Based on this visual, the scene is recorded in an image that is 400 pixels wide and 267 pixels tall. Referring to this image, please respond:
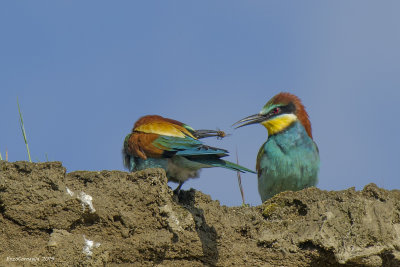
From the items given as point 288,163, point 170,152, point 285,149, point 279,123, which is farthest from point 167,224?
point 279,123

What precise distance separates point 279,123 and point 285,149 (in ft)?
1.15

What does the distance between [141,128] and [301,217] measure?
1.84 meters

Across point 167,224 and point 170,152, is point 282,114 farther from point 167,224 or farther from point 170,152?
point 167,224

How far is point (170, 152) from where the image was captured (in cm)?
545

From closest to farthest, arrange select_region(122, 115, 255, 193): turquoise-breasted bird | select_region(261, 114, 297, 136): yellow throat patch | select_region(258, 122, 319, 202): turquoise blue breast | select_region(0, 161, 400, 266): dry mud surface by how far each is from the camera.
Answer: select_region(0, 161, 400, 266): dry mud surface, select_region(122, 115, 255, 193): turquoise-breasted bird, select_region(258, 122, 319, 202): turquoise blue breast, select_region(261, 114, 297, 136): yellow throat patch

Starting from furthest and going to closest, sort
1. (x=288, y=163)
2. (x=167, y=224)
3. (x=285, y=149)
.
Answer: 1. (x=285, y=149)
2. (x=288, y=163)
3. (x=167, y=224)

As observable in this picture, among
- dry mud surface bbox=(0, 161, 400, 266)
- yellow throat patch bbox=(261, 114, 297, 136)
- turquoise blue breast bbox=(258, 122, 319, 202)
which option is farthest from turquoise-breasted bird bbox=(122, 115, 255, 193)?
yellow throat patch bbox=(261, 114, 297, 136)

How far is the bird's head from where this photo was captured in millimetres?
7160

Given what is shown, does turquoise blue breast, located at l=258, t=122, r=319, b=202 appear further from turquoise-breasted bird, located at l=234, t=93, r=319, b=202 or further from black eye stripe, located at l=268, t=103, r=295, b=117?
black eye stripe, located at l=268, t=103, r=295, b=117

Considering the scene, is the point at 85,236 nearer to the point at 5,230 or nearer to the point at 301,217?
the point at 5,230

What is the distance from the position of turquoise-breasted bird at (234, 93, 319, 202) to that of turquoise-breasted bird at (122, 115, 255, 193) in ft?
4.49

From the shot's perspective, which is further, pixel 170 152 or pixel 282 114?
pixel 282 114

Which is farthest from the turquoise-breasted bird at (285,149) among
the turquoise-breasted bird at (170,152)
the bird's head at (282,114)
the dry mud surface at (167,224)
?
the dry mud surface at (167,224)

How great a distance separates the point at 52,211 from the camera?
150 inches
